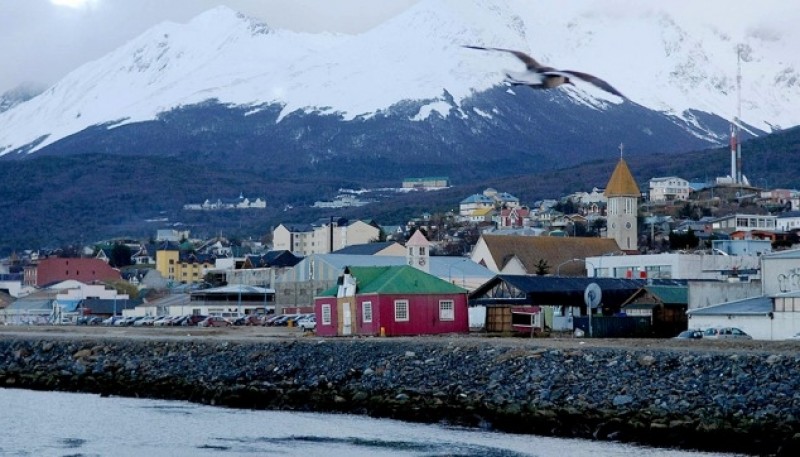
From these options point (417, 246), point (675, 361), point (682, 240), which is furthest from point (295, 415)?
point (682, 240)

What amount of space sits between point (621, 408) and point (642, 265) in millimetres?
41313

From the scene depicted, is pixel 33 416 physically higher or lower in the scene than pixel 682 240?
lower

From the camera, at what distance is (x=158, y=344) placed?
45500 mm

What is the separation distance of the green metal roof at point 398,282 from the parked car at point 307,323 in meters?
6.27

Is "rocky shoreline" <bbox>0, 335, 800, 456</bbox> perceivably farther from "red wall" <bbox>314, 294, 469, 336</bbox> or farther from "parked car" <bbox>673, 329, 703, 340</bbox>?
"parked car" <bbox>673, 329, 703, 340</bbox>

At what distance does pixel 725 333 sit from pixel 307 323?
2425 cm

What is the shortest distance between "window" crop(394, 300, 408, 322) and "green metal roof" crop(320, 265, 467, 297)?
1.21 ft

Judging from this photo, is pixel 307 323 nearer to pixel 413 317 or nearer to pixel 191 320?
pixel 191 320

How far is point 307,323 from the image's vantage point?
59688mm

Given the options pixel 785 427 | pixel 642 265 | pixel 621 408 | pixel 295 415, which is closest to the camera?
pixel 785 427

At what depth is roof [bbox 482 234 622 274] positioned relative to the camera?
3089 inches

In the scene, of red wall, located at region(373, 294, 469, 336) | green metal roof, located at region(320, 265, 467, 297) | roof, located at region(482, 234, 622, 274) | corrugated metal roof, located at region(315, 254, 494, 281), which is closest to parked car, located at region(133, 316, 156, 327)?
corrugated metal roof, located at region(315, 254, 494, 281)

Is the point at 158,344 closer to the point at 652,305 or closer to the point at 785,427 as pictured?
the point at 652,305

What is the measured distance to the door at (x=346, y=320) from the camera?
4688 centimetres
